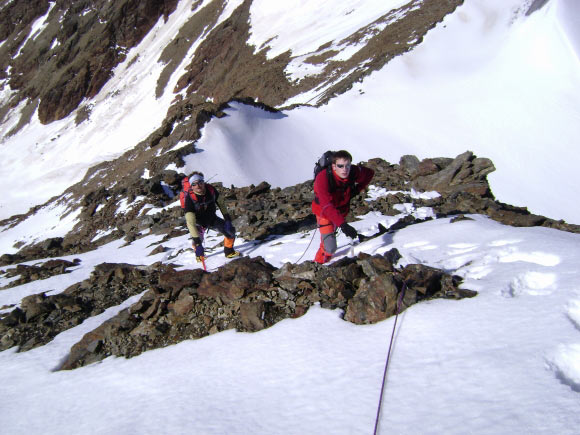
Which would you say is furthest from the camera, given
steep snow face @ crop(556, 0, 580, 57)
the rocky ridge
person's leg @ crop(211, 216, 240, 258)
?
steep snow face @ crop(556, 0, 580, 57)

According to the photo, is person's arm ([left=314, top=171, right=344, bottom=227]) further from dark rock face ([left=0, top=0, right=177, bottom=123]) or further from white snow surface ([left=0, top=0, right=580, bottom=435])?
dark rock face ([left=0, top=0, right=177, bottom=123])

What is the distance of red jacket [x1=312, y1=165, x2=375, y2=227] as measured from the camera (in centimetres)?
486

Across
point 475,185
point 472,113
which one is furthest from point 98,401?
point 472,113

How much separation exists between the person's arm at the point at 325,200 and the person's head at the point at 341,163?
18 centimetres

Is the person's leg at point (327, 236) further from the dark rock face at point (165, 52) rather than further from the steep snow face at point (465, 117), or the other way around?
the dark rock face at point (165, 52)

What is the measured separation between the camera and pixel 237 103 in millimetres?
16500

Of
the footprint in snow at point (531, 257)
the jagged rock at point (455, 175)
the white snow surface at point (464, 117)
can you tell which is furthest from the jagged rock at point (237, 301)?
the white snow surface at point (464, 117)

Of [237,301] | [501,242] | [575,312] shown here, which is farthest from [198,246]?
[575,312]

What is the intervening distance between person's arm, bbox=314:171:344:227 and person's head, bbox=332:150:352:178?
0.18m

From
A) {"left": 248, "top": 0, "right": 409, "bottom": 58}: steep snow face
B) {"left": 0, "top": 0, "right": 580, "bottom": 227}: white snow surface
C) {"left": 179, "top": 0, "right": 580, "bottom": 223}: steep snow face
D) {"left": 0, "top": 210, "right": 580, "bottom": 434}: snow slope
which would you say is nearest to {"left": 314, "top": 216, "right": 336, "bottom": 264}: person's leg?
{"left": 0, "top": 210, "right": 580, "bottom": 434}: snow slope

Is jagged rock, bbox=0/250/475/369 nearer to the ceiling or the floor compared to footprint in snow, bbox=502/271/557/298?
nearer to the ceiling

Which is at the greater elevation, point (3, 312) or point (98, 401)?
point (3, 312)

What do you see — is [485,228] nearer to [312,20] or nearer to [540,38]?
[540,38]

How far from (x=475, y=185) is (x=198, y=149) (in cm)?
944
